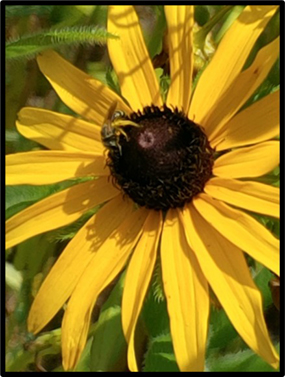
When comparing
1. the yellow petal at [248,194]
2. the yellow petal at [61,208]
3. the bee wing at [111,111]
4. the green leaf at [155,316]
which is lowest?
the green leaf at [155,316]

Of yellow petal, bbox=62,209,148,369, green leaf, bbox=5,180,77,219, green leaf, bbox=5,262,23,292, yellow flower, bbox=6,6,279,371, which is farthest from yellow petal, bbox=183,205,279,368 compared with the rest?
green leaf, bbox=5,262,23,292

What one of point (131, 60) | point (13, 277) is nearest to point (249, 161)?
point (131, 60)

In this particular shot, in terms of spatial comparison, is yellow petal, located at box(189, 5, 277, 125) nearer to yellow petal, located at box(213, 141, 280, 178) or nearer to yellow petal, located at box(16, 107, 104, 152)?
yellow petal, located at box(213, 141, 280, 178)

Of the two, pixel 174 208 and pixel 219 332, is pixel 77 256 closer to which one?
pixel 174 208

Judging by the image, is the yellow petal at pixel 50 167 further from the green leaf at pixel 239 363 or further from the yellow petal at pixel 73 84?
the green leaf at pixel 239 363

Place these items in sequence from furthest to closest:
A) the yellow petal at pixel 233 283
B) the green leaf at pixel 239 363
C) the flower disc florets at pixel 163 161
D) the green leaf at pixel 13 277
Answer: the green leaf at pixel 13 277 < the green leaf at pixel 239 363 < the flower disc florets at pixel 163 161 < the yellow petal at pixel 233 283

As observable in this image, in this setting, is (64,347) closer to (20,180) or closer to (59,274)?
(59,274)

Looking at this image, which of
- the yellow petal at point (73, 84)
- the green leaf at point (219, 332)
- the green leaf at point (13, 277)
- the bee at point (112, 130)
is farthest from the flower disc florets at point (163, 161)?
the green leaf at point (13, 277)
